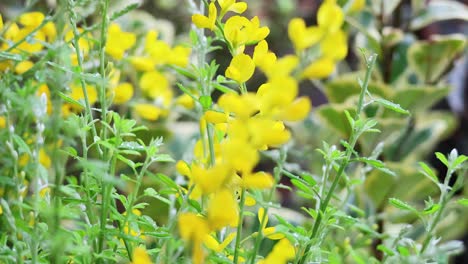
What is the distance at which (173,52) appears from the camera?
2.41ft

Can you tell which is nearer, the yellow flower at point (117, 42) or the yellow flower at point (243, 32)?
the yellow flower at point (243, 32)

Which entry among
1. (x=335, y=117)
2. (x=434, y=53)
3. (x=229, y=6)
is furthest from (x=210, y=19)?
(x=434, y=53)

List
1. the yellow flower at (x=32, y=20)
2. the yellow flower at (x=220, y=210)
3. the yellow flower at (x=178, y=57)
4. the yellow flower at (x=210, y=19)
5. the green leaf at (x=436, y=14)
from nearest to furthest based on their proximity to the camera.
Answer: the yellow flower at (x=220, y=210) < the yellow flower at (x=210, y=19) < the yellow flower at (x=32, y=20) < the yellow flower at (x=178, y=57) < the green leaf at (x=436, y=14)

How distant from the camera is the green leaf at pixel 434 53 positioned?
1063 mm

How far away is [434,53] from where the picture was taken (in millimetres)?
1071

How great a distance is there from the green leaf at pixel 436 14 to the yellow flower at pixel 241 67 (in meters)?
0.84

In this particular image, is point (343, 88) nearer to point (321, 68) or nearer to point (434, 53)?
point (434, 53)

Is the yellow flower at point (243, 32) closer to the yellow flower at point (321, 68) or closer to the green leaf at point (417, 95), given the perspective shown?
the yellow flower at point (321, 68)

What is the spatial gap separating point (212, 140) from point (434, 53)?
0.70m

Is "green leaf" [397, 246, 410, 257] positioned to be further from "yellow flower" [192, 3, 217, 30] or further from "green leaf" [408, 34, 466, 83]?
"green leaf" [408, 34, 466, 83]

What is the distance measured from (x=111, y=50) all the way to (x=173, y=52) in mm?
91

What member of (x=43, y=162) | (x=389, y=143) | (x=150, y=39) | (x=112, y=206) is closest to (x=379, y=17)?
(x=389, y=143)

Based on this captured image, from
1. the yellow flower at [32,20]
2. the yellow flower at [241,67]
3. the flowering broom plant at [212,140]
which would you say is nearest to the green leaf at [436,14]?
the flowering broom plant at [212,140]

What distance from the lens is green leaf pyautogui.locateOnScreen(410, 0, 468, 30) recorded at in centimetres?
113
